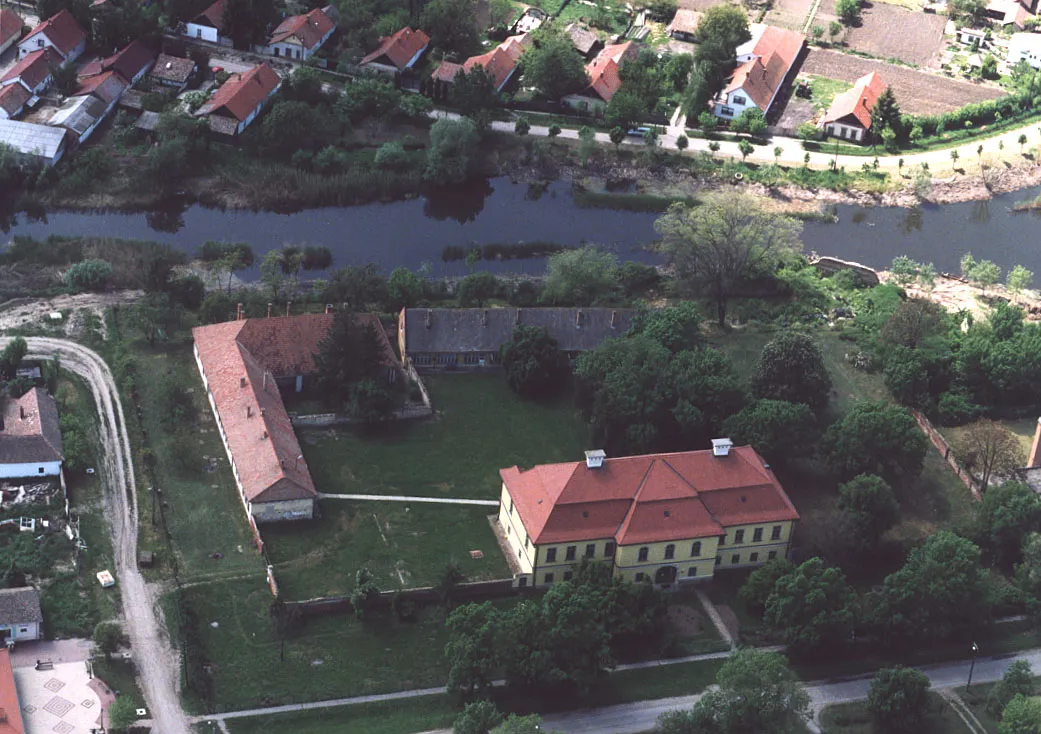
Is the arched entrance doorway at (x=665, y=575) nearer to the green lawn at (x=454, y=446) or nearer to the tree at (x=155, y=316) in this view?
the green lawn at (x=454, y=446)

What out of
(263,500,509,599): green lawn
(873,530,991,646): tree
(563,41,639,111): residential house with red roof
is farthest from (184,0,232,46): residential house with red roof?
(873,530,991,646): tree

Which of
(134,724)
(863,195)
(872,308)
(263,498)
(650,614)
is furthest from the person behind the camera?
(863,195)

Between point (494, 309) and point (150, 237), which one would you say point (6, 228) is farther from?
point (494, 309)

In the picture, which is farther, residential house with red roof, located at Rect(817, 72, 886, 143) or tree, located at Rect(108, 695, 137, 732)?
residential house with red roof, located at Rect(817, 72, 886, 143)

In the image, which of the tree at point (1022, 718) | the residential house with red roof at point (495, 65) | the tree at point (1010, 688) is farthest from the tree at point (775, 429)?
the residential house with red roof at point (495, 65)

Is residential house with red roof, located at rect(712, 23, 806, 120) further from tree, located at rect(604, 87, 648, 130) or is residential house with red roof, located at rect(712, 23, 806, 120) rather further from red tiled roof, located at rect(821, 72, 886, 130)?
tree, located at rect(604, 87, 648, 130)

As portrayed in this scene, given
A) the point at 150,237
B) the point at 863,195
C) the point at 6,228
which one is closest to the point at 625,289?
the point at 863,195
